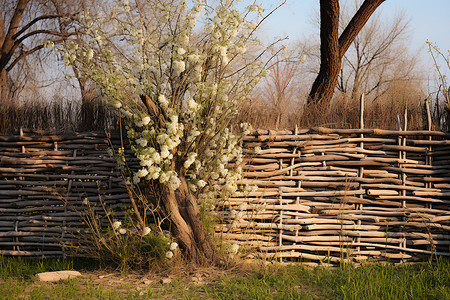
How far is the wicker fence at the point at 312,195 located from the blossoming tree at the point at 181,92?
477mm

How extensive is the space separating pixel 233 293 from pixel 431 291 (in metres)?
1.63

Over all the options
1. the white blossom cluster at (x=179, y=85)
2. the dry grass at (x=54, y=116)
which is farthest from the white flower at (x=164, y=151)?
the dry grass at (x=54, y=116)

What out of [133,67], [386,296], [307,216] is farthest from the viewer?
[307,216]

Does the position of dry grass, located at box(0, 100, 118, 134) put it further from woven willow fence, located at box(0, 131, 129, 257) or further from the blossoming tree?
the blossoming tree

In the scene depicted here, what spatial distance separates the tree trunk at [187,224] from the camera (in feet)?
13.9

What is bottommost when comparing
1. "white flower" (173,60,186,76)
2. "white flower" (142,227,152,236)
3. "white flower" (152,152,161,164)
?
"white flower" (142,227,152,236)

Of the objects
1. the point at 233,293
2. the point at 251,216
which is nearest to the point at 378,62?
the point at 251,216

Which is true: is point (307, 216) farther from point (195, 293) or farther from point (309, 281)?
point (195, 293)

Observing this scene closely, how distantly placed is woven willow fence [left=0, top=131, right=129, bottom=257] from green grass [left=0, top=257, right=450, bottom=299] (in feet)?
2.46

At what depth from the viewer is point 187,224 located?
14.1ft

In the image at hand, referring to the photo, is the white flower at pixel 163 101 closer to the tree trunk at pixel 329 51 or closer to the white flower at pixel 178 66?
the white flower at pixel 178 66

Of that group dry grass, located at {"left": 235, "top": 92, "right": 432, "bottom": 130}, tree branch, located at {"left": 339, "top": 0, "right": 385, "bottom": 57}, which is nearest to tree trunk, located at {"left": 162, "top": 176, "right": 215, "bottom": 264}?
dry grass, located at {"left": 235, "top": 92, "right": 432, "bottom": 130}

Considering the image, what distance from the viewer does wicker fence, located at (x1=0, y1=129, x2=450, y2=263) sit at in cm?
471

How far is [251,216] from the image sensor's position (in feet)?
14.8
